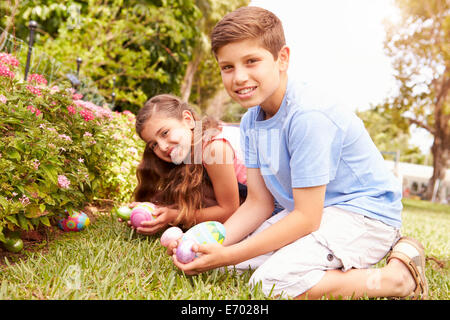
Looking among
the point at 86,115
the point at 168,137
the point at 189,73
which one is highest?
the point at 189,73

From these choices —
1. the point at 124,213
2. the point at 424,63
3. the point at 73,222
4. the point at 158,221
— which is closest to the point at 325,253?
the point at 158,221

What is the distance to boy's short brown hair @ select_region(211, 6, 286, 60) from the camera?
2176 millimetres

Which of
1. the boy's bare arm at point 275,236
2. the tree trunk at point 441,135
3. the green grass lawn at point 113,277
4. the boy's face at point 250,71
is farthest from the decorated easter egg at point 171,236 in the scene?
the tree trunk at point 441,135

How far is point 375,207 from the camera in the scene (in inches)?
89.4

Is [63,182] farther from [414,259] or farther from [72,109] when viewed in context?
[414,259]

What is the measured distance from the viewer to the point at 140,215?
10.3ft

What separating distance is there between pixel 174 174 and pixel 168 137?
1.28 feet

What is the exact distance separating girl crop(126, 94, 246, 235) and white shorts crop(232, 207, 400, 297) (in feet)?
3.52

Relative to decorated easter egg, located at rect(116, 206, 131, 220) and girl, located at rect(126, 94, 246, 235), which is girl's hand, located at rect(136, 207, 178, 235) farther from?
decorated easter egg, located at rect(116, 206, 131, 220)

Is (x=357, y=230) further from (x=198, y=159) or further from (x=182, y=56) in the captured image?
(x=182, y=56)

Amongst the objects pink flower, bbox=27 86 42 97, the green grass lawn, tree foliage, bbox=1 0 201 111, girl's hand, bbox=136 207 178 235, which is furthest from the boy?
tree foliage, bbox=1 0 201 111

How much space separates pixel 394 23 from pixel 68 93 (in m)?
15.8

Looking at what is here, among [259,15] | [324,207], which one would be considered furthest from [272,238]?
[259,15]

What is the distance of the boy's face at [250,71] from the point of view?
86.4 inches
